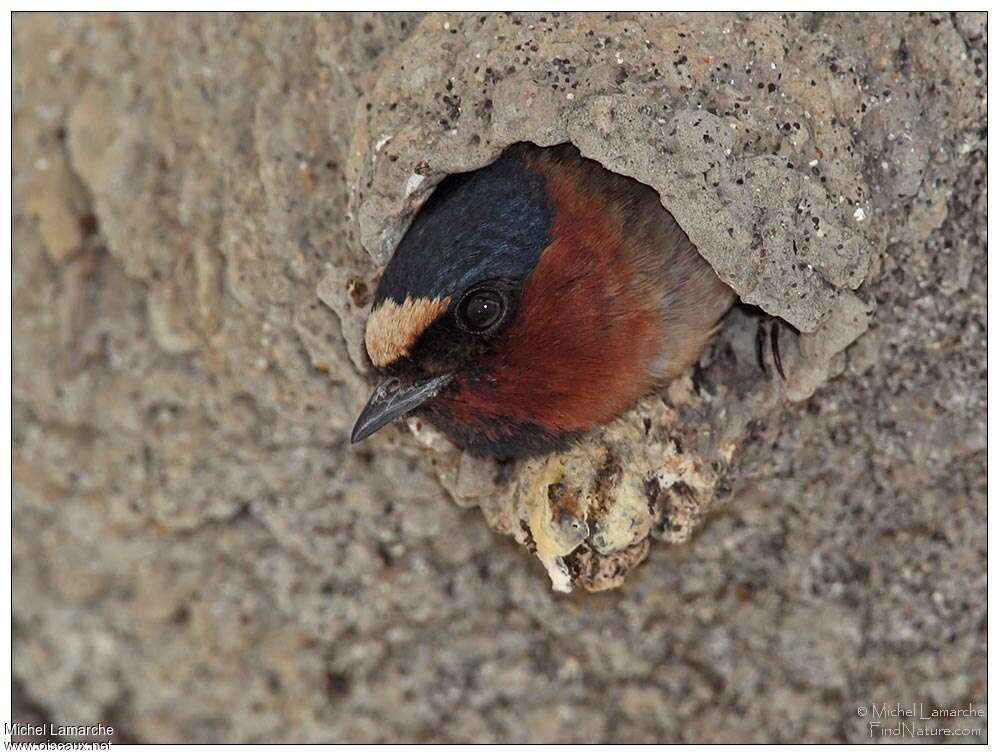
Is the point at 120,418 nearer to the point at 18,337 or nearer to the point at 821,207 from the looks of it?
the point at 18,337

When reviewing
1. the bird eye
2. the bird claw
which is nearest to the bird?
the bird eye

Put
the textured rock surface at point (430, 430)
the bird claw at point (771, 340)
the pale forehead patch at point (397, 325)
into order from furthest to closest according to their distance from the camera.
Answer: the bird claw at point (771, 340), the textured rock surface at point (430, 430), the pale forehead patch at point (397, 325)

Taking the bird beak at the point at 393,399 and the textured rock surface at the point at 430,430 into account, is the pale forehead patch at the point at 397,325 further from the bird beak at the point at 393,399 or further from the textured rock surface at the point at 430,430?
the textured rock surface at the point at 430,430

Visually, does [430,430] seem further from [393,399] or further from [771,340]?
[771,340]

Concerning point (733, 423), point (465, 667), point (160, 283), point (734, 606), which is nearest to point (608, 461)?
point (733, 423)

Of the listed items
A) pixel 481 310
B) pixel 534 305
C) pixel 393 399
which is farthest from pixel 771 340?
pixel 393 399

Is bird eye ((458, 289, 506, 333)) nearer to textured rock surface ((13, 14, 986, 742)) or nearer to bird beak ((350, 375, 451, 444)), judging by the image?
bird beak ((350, 375, 451, 444))

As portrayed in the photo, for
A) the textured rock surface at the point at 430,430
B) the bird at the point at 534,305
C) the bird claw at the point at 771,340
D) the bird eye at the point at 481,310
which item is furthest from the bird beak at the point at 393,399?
the bird claw at the point at 771,340

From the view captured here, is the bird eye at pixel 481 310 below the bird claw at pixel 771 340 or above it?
above
